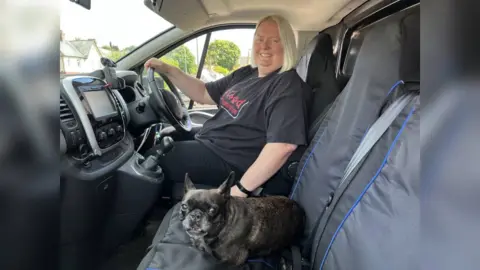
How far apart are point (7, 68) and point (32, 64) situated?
0.03 m

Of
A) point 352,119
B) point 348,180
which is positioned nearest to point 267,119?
point 352,119

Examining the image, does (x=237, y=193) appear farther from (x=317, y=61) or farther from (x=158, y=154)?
(x=317, y=61)

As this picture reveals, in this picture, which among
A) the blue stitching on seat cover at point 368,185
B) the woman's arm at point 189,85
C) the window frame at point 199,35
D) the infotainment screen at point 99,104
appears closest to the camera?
the blue stitching on seat cover at point 368,185

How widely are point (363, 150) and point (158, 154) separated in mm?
1208

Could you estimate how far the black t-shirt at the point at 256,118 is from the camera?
1.90 m

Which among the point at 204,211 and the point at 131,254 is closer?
the point at 204,211

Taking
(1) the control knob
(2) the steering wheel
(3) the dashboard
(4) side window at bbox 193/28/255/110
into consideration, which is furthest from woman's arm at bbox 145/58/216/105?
(1) the control knob

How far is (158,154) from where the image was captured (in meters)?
2.16

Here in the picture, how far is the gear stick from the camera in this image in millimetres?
2133

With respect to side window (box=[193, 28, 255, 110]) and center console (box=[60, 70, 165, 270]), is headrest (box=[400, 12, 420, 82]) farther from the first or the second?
side window (box=[193, 28, 255, 110])

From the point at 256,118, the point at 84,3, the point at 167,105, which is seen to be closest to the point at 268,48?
the point at 256,118

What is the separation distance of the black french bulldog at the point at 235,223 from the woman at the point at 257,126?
29 centimetres

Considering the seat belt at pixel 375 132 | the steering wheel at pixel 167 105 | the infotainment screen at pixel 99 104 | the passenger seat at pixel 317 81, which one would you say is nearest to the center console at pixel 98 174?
the infotainment screen at pixel 99 104

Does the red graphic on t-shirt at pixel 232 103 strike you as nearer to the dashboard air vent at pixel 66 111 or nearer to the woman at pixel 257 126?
the woman at pixel 257 126
